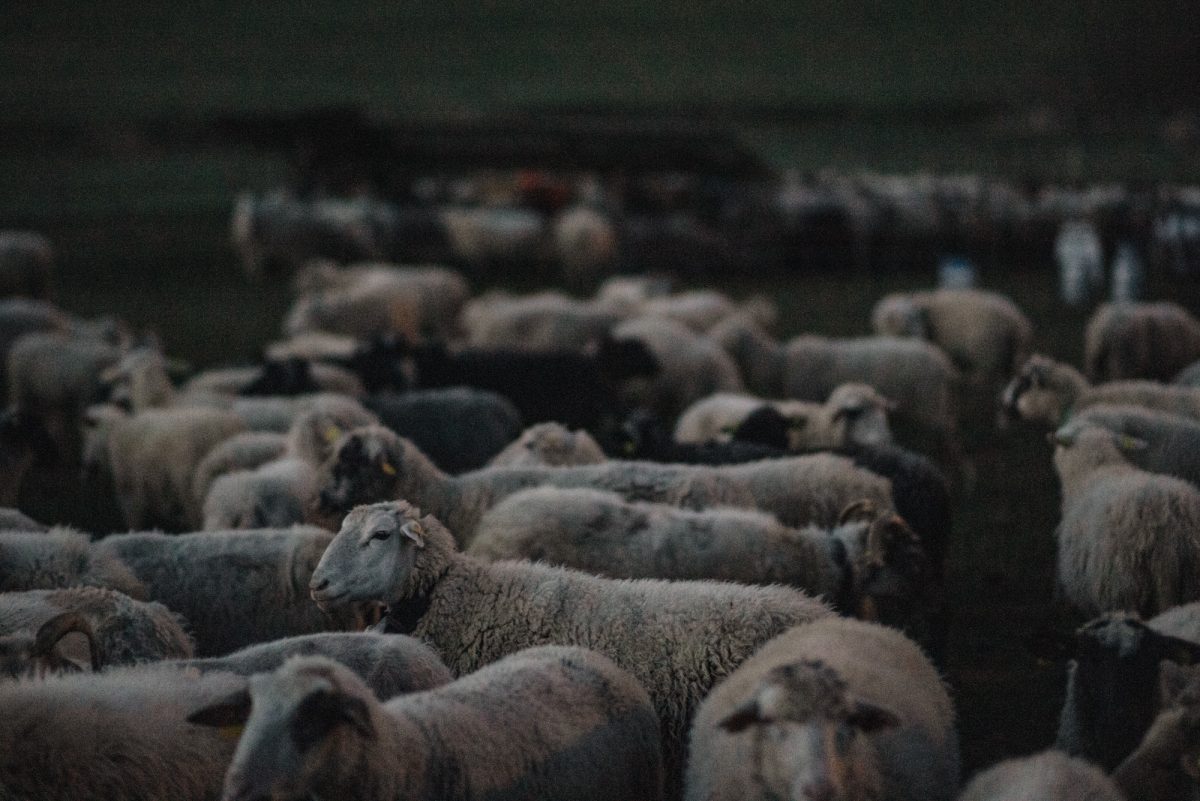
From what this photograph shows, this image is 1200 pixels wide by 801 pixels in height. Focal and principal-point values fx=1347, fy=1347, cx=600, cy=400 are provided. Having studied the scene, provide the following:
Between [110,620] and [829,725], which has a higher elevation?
[829,725]

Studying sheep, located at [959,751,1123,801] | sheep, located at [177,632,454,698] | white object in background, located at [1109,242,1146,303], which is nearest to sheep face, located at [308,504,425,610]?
sheep, located at [177,632,454,698]

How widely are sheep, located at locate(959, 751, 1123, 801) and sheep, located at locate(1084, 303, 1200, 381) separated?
873 cm

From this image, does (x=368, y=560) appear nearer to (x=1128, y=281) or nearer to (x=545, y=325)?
(x=545, y=325)

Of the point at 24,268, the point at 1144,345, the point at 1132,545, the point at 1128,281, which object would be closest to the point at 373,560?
the point at 1132,545

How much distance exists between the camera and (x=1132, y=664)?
412 cm

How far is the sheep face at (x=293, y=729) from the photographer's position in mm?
3158

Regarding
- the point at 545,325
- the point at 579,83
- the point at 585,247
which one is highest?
the point at 579,83

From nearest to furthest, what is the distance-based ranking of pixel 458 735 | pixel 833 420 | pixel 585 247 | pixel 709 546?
pixel 458 735
pixel 709 546
pixel 833 420
pixel 585 247

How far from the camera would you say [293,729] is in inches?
127

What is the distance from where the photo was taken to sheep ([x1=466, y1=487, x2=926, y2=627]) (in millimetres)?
5555

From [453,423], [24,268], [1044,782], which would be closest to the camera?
[1044,782]

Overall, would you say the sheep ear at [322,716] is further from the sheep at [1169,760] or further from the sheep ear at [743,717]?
the sheep at [1169,760]

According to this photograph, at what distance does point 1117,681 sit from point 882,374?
6.96 metres

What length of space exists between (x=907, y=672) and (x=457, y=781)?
133 centimetres
